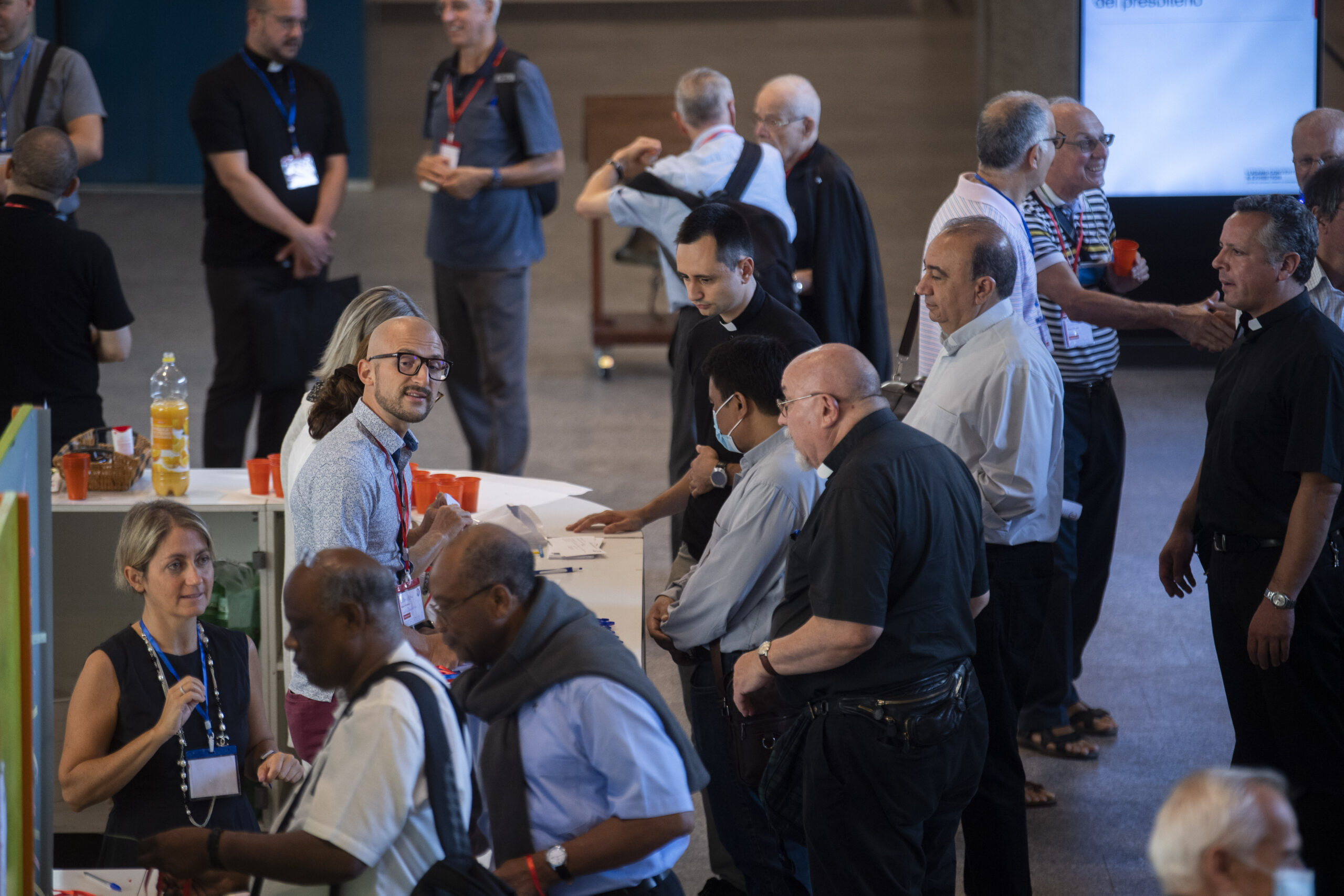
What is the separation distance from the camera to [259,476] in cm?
418

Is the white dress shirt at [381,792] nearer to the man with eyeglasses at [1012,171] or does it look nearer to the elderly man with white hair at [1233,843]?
the elderly man with white hair at [1233,843]

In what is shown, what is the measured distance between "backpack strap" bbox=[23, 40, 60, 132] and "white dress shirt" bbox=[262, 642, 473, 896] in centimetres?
440

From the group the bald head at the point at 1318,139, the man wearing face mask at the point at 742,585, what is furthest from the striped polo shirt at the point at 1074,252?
the man wearing face mask at the point at 742,585

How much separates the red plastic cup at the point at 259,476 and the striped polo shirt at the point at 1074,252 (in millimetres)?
2461

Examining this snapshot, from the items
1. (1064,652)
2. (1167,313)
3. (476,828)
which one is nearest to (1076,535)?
(1064,652)

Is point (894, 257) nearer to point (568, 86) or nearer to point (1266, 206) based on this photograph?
point (568, 86)

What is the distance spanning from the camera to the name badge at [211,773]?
304cm

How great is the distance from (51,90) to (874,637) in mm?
4546

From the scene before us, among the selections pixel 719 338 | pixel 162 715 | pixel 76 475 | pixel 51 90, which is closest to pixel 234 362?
pixel 51 90

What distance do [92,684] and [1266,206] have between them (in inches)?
119

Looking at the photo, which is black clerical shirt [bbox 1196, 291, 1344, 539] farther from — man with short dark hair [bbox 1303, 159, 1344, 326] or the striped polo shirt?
the striped polo shirt

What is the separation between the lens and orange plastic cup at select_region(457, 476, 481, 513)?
13.6 ft

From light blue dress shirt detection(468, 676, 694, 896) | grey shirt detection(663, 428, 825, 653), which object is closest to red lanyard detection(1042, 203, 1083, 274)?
grey shirt detection(663, 428, 825, 653)

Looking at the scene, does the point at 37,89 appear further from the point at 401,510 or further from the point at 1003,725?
the point at 1003,725
